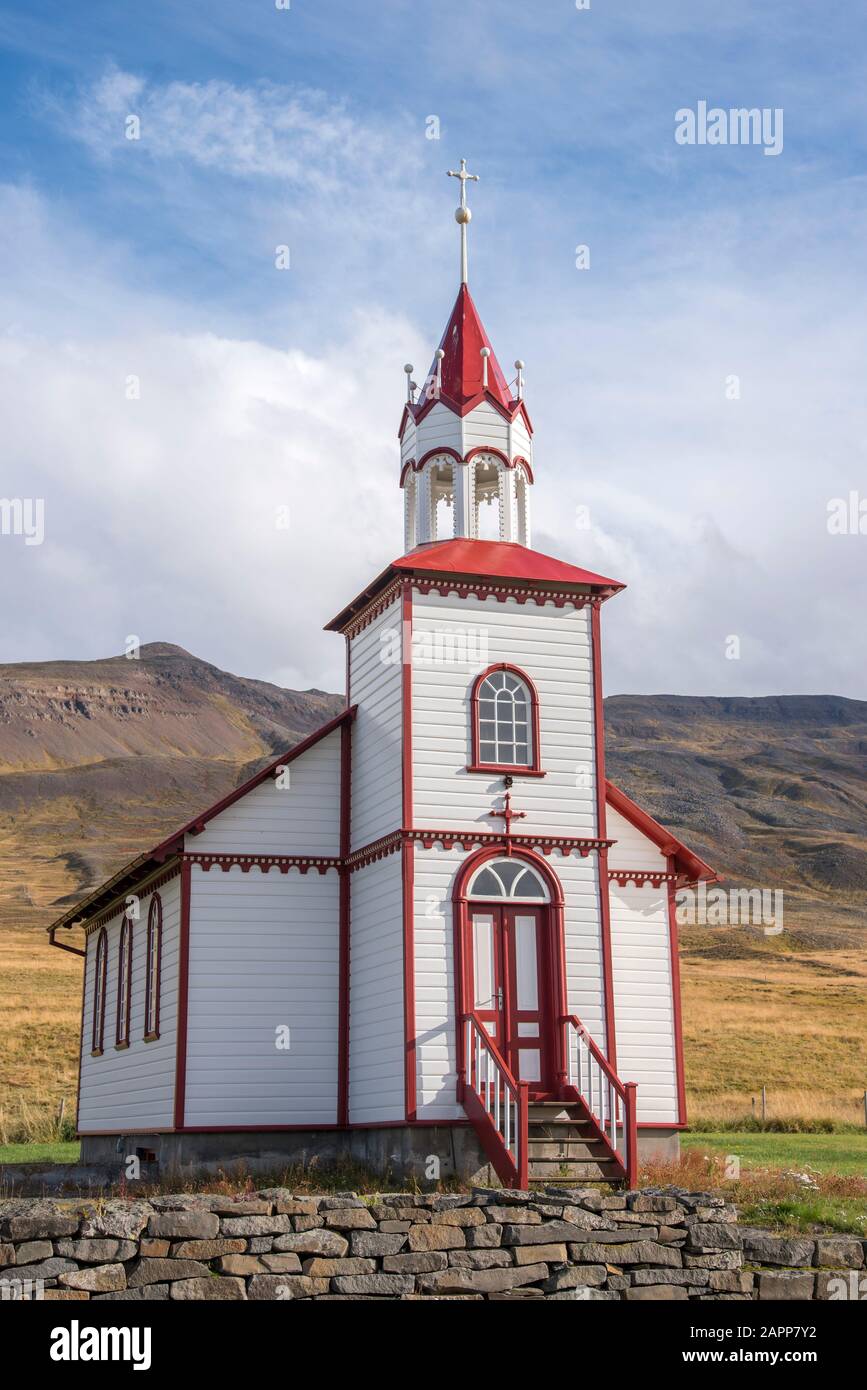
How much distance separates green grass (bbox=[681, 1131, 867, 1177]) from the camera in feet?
78.2

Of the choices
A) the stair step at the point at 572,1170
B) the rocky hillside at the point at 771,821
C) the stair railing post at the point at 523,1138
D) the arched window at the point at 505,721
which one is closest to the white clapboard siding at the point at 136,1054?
the arched window at the point at 505,721

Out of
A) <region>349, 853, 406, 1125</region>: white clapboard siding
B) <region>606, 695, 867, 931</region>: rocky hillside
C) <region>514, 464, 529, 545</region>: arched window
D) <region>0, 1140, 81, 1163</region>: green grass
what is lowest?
<region>0, 1140, 81, 1163</region>: green grass

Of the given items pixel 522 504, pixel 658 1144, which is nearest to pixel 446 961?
pixel 658 1144

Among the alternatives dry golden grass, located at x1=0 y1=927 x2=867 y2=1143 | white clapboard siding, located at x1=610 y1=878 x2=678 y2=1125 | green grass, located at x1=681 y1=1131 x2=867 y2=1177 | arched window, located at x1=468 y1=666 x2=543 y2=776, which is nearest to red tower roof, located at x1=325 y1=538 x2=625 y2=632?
arched window, located at x1=468 y1=666 x2=543 y2=776

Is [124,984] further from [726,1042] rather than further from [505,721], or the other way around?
[726,1042]

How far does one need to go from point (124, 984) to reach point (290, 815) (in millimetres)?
6448

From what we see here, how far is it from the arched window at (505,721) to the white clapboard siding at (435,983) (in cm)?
161

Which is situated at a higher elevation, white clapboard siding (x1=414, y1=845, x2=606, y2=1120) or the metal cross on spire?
the metal cross on spire

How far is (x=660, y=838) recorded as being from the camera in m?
24.5

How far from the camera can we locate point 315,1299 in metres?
13.3

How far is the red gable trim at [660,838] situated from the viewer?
24391mm

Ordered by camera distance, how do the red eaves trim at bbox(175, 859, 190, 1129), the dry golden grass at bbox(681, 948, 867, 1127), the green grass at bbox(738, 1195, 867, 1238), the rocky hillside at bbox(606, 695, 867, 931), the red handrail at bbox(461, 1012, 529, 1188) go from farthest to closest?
the rocky hillside at bbox(606, 695, 867, 931) < the dry golden grass at bbox(681, 948, 867, 1127) < the red eaves trim at bbox(175, 859, 190, 1129) < the red handrail at bbox(461, 1012, 529, 1188) < the green grass at bbox(738, 1195, 867, 1238)

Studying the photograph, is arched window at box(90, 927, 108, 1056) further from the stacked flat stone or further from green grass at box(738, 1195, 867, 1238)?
green grass at box(738, 1195, 867, 1238)

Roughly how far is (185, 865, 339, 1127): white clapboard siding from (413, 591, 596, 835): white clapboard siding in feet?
9.96
